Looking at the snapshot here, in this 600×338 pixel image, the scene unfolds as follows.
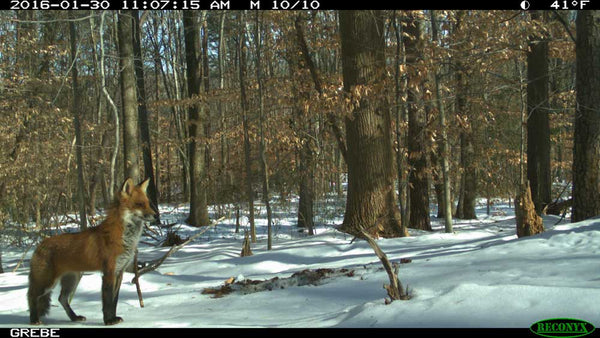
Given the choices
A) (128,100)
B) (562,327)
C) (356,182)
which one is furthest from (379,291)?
(128,100)

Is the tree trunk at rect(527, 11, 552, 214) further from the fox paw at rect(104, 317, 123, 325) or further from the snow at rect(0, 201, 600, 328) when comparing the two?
the fox paw at rect(104, 317, 123, 325)

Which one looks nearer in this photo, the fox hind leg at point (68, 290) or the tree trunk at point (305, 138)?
the fox hind leg at point (68, 290)

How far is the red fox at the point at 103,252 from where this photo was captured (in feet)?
12.9

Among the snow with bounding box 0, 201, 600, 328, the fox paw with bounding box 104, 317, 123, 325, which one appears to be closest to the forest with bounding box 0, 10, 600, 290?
the snow with bounding box 0, 201, 600, 328

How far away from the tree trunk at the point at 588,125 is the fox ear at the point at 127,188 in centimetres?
781

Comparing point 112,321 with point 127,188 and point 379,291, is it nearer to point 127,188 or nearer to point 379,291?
point 127,188

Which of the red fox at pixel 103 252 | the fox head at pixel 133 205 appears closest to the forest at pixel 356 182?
the red fox at pixel 103 252

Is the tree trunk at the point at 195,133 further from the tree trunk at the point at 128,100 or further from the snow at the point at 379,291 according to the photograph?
the snow at the point at 379,291

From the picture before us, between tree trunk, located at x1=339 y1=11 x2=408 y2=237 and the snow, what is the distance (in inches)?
42.2

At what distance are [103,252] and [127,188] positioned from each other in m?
0.60

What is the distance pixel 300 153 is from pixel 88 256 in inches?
389

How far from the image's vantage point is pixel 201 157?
54.0 ft

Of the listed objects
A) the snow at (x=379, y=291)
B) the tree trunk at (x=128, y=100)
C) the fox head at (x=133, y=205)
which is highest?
the tree trunk at (x=128, y=100)

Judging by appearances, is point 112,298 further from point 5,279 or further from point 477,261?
point 5,279
